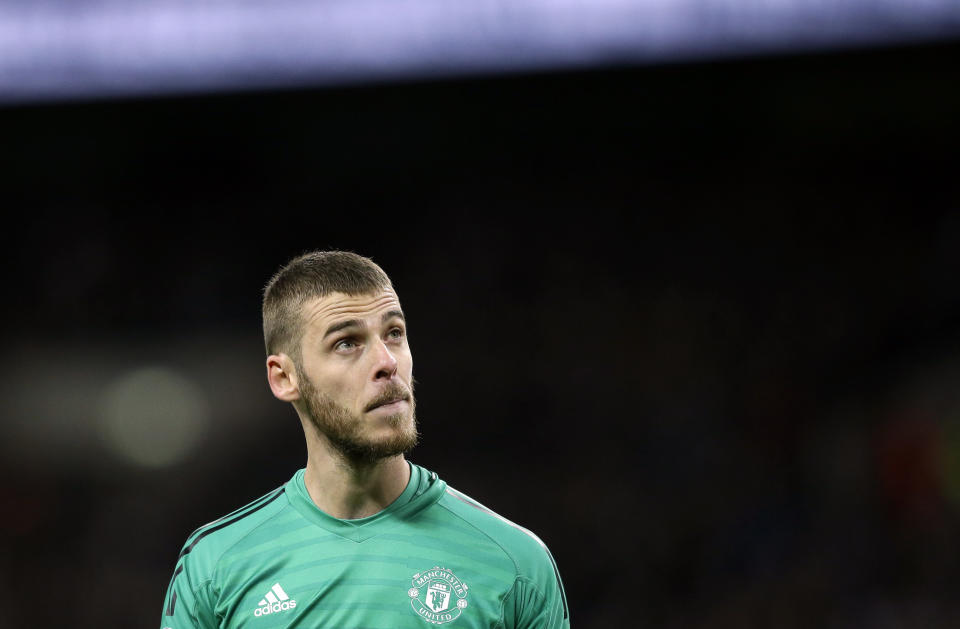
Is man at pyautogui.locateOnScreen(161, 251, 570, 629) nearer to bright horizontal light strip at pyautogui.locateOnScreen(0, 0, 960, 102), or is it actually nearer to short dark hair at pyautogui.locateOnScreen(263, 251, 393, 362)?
short dark hair at pyautogui.locateOnScreen(263, 251, 393, 362)

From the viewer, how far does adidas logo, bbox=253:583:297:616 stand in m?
2.75

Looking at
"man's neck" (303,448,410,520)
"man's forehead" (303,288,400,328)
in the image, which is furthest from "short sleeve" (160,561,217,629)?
"man's forehead" (303,288,400,328)

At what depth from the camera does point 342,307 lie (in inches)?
110

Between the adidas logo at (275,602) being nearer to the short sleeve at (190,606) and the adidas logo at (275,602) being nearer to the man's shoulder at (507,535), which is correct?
the short sleeve at (190,606)

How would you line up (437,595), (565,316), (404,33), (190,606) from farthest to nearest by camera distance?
(565,316)
(404,33)
(190,606)
(437,595)

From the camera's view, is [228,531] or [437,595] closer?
[437,595]

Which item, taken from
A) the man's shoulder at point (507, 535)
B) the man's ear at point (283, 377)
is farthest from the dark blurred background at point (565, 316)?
the man's ear at point (283, 377)

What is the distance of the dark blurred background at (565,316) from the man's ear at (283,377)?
23.7 feet

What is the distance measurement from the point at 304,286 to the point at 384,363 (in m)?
0.34

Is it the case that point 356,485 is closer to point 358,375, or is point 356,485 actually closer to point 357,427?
point 357,427

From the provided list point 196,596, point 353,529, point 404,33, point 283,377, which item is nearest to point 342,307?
point 283,377

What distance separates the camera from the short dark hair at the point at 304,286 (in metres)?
2.85

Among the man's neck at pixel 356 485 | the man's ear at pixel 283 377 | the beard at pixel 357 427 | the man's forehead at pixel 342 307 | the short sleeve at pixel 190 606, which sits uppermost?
the man's forehead at pixel 342 307

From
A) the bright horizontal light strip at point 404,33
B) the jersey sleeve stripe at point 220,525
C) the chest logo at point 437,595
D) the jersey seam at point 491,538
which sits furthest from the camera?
the bright horizontal light strip at point 404,33
